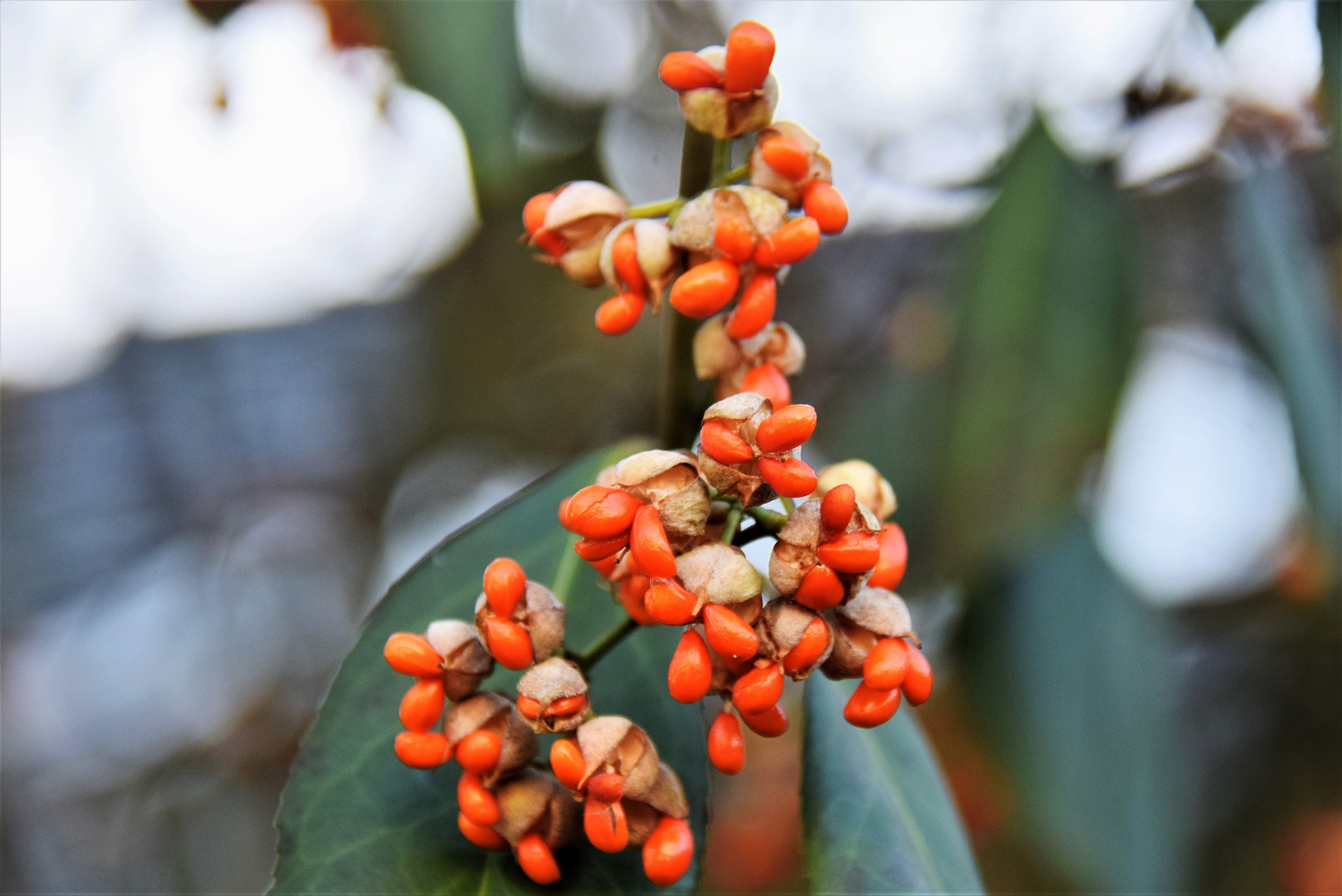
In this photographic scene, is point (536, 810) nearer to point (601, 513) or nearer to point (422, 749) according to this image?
point (422, 749)

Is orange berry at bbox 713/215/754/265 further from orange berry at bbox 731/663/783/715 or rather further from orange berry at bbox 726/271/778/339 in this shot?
orange berry at bbox 731/663/783/715

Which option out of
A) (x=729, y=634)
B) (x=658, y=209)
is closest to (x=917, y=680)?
(x=729, y=634)

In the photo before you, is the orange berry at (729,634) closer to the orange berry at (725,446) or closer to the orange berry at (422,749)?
the orange berry at (725,446)

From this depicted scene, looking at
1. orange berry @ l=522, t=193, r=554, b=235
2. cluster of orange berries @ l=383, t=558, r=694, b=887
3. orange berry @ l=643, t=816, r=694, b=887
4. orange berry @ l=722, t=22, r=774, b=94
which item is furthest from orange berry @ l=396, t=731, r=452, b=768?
orange berry @ l=722, t=22, r=774, b=94

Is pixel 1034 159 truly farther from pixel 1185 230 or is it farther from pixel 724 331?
pixel 724 331

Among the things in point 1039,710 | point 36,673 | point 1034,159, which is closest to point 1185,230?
point 1034,159

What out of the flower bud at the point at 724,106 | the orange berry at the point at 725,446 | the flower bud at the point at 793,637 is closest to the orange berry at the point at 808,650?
the flower bud at the point at 793,637

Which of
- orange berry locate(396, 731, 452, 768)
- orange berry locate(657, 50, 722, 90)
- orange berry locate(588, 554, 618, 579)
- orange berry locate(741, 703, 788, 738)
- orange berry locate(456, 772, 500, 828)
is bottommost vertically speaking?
orange berry locate(456, 772, 500, 828)
